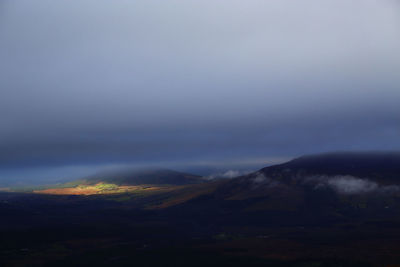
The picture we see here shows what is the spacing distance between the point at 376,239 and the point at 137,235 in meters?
96.7

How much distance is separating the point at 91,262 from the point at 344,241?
8852 cm

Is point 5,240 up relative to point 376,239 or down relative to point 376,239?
up

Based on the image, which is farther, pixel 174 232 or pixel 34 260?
pixel 174 232

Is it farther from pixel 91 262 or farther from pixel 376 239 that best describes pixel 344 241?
pixel 91 262

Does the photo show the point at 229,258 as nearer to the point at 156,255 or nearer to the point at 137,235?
the point at 156,255

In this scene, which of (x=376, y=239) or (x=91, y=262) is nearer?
(x=91, y=262)

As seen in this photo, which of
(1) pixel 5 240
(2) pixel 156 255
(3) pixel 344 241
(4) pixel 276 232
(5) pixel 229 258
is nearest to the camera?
(5) pixel 229 258

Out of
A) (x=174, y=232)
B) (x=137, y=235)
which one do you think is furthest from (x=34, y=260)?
(x=174, y=232)

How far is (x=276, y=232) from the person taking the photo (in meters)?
158

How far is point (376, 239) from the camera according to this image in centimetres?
13200

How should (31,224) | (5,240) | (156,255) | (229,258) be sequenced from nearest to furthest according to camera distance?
(229,258), (156,255), (5,240), (31,224)

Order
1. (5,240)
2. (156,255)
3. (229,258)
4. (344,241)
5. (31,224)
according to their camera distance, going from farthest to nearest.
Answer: (31,224)
(5,240)
(344,241)
(156,255)
(229,258)

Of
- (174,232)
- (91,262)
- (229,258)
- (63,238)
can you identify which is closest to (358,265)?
(229,258)

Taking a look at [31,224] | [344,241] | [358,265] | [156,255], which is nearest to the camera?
[358,265]
